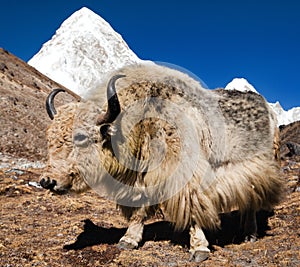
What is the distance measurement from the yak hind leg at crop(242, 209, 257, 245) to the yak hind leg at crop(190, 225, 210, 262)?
3.66ft

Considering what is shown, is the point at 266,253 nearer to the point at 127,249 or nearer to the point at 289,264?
the point at 289,264

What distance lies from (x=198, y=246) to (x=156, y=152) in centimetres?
131

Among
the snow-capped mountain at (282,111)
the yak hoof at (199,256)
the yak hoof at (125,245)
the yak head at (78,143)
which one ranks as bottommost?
the yak hoof at (199,256)

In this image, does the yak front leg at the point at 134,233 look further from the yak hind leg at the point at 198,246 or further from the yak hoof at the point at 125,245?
the yak hind leg at the point at 198,246

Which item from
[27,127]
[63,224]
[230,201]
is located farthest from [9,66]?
[230,201]

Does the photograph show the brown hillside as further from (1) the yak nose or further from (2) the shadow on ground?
(1) the yak nose

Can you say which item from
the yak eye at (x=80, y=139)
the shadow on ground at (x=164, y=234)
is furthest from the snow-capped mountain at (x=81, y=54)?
the yak eye at (x=80, y=139)

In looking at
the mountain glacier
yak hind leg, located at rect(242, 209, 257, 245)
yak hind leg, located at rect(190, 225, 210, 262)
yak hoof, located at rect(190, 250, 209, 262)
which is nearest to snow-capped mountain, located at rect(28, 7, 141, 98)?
the mountain glacier

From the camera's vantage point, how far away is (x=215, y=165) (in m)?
4.96

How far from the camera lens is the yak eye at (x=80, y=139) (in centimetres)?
472

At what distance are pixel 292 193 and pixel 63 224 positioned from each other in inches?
196

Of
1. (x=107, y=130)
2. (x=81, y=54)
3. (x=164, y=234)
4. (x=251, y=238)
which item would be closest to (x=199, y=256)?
(x=164, y=234)

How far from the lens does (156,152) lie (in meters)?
4.68

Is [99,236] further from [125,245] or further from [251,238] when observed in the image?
[251,238]
